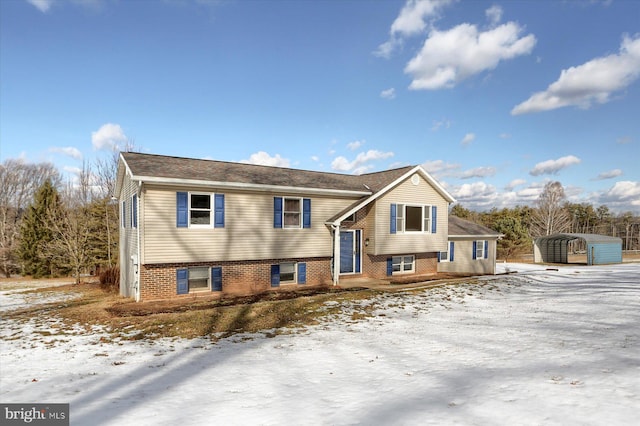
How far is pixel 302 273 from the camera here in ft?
59.6

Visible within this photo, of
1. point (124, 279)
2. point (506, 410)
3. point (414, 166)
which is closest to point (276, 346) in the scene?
point (506, 410)

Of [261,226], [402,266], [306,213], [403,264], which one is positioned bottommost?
[402,266]

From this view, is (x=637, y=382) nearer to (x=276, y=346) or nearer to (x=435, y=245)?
(x=276, y=346)

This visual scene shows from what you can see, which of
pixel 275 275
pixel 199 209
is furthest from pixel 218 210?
pixel 275 275

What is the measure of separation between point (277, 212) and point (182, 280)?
5.05m

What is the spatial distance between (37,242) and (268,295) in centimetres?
2955

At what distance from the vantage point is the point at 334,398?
6.02 meters

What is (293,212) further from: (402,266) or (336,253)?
(402,266)

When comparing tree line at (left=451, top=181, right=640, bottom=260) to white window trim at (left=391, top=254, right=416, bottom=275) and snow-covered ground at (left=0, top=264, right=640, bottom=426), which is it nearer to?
white window trim at (left=391, top=254, right=416, bottom=275)

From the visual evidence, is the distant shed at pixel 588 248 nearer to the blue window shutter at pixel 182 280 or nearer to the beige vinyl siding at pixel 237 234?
the beige vinyl siding at pixel 237 234

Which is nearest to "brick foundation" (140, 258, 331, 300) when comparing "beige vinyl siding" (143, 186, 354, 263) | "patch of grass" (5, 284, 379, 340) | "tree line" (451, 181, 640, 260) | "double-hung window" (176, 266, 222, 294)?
"double-hung window" (176, 266, 222, 294)

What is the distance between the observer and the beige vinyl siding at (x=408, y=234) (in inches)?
769

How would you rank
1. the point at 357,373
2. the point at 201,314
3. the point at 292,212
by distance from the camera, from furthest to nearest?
the point at 292,212 → the point at 201,314 → the point at 357,373

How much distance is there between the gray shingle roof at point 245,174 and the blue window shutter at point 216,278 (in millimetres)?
3840
